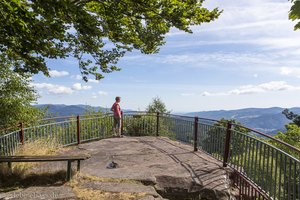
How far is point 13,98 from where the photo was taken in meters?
16.0

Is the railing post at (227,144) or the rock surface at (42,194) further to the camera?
the railing post at (227,144)

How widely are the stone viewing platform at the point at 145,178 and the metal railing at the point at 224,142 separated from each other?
52cm

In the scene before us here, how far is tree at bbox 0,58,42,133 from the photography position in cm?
1565

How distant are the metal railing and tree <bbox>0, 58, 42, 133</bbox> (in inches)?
126

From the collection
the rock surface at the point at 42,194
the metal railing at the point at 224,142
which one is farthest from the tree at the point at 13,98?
the rock surface at the point at 42,194

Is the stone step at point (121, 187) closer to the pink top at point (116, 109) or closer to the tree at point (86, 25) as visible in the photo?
the tree at point (86, 25)

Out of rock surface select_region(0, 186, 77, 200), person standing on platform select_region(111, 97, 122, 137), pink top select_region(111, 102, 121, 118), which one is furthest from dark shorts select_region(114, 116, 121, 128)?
rock surface select_region(0, 186, 77, 200)

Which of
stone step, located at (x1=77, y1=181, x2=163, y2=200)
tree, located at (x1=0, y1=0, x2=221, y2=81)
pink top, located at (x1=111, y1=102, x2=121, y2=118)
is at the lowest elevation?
stone step, located at (x1=77, y1=181, x2=163, y2=200)

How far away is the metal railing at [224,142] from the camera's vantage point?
6.41 m

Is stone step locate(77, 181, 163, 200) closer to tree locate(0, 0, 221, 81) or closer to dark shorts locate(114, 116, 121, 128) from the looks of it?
tree locate(0, 0, 221, 81)

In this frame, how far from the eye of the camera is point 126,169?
9.45 m

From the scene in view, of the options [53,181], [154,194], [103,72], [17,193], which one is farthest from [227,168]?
[103,72]

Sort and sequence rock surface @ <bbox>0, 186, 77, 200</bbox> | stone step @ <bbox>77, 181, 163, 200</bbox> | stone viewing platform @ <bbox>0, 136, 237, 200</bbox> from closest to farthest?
rock surface @ <bbox>0, 186, 77, 200</bbox> → stone viewing platform @ <bbox>0, 136, 237, 200</bbox> → stone step @ <bbox>77, 181, 163, 200</bbox>

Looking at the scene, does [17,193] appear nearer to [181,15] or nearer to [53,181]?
[53,181]
